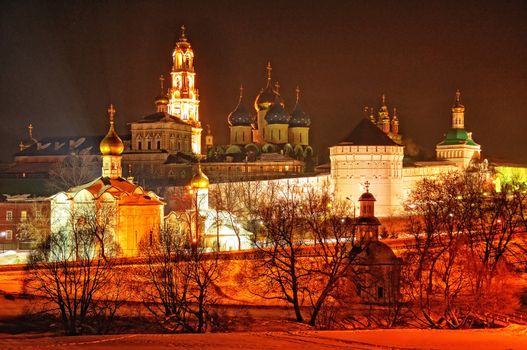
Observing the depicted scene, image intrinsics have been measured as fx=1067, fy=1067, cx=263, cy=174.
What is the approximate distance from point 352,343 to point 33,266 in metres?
10.3

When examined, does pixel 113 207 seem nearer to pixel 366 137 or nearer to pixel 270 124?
pixel 366 137

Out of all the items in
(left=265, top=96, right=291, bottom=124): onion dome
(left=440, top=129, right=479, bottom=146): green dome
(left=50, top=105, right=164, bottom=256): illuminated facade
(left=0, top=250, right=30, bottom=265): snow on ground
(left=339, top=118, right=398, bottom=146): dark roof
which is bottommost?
(left=0, top=250, right=30, bottom=265): snow on ground

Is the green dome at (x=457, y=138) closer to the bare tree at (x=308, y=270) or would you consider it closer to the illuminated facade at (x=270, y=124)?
the illuminated facade at (x=270, y=124)

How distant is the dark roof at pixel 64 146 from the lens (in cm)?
7025

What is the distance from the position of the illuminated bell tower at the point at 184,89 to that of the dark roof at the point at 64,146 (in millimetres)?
4436

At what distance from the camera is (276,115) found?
241 feet

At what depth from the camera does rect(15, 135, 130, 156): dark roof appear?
230ft

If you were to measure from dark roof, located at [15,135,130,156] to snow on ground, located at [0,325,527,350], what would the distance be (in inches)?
1880

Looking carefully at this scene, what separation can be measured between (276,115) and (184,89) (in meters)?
6.57

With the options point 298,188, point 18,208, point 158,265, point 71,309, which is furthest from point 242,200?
point 71,309

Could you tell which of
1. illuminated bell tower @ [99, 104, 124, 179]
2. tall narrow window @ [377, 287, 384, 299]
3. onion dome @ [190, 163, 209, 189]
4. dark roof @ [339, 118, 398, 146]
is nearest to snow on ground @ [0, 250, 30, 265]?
illuminated bell tower @ [99, 104, 124, 179]

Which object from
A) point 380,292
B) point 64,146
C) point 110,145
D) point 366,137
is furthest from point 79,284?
point 64,146

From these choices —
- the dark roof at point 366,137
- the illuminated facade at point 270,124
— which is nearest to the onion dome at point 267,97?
the illuminated facade at point 270,124

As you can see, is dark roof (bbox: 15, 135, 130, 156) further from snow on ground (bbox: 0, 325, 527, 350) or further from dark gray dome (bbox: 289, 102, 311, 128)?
snow on ground (bbox: 0, 325, 527, 350)
